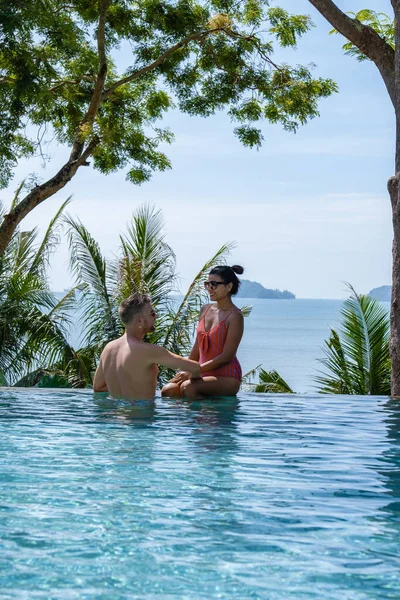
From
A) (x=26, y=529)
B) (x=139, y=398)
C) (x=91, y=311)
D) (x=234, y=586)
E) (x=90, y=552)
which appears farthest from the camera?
(x=91, y=311)

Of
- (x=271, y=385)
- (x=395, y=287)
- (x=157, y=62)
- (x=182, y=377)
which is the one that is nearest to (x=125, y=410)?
(x=182, y=377)

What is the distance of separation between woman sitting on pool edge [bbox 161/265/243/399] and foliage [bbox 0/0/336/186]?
7.50 metres

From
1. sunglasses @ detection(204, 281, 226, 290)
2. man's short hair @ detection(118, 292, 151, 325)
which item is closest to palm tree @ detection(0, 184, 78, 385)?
sunglasses @ detection(204, 281, 226, 290)

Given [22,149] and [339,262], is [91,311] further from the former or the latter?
[339,262]

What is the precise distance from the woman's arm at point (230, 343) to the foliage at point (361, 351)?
5323mm

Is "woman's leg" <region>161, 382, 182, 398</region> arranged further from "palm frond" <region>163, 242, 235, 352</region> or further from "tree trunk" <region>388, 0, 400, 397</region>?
"palm frond" <region>163, 242, 235, 352</region>

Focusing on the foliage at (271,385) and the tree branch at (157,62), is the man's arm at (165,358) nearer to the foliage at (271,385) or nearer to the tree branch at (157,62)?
the foliage at (271,385)

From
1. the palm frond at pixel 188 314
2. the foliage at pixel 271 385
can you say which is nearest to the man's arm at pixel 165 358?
the foliage at pixel 271 385

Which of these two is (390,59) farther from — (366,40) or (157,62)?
(157,62)

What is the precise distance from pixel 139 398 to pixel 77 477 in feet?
10.8

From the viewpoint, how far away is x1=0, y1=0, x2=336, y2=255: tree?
1619 centimetres

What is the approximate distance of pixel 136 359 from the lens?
8.43m

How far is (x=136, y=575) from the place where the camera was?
3709 millimetres

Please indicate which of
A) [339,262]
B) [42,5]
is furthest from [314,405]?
[339,262]
